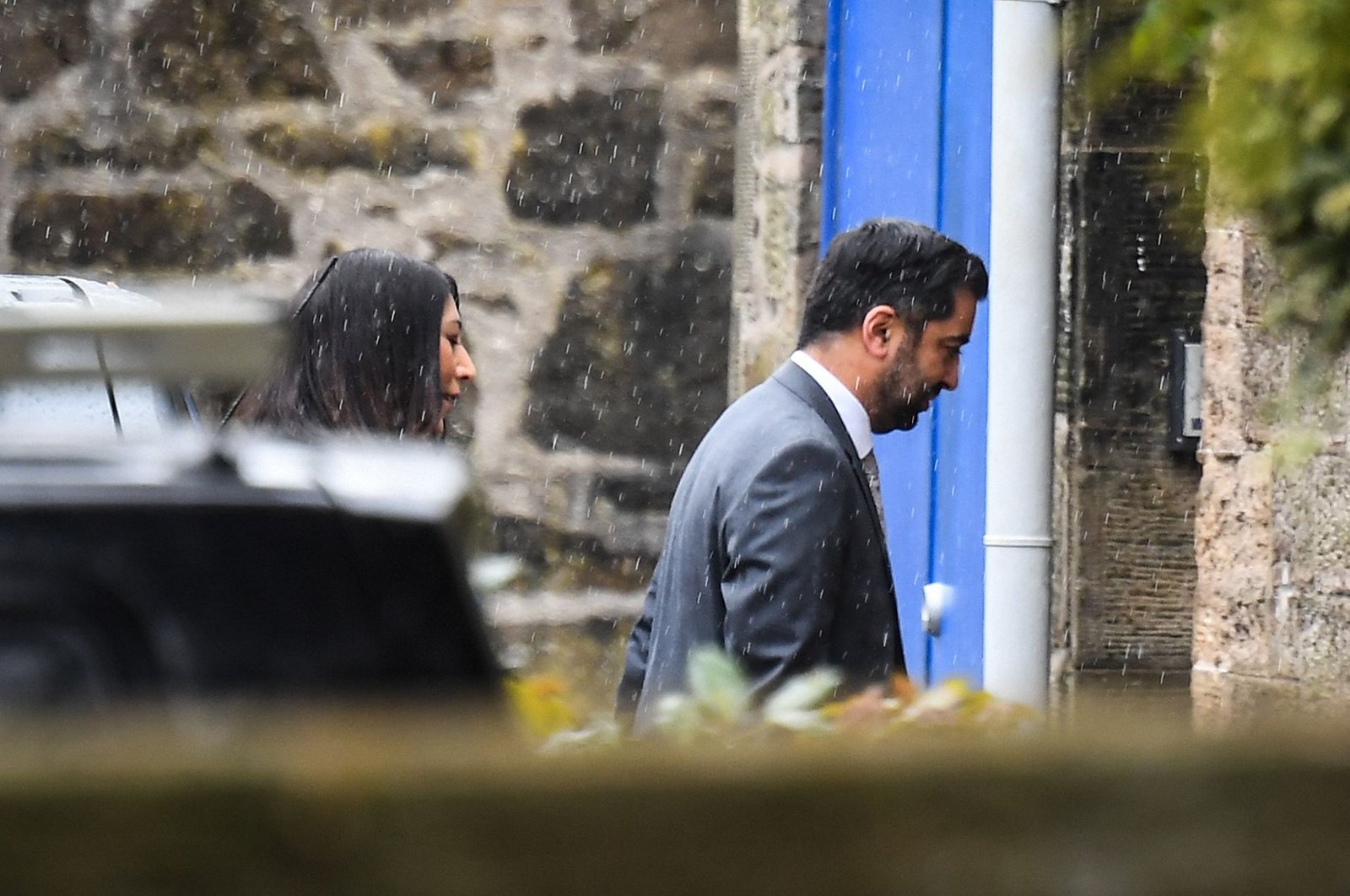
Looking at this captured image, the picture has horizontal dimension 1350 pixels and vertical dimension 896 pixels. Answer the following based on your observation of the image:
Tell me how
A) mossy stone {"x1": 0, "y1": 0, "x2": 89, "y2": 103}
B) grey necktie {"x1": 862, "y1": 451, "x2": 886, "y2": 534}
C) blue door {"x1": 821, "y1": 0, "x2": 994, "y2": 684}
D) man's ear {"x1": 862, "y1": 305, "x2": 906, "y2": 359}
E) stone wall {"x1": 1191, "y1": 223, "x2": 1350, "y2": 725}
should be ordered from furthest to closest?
mossy stone {"x1": 0, "y1": 0, "x2": 89, "y2": 103}, blue door {"x1": 821, "y1": 0, "x2": 994, "y2": 684}, man's ear {"x1": 862, "y1": 305, "x2": 906, "y2": 359}, grey necktie {"x1": 862, "y1": 451, "x2": 886, "y2": 534}, stone wall {"x1": 1191, "y1": 223, "x2": 1350, "y2": 725}

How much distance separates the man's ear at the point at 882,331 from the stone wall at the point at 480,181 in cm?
145

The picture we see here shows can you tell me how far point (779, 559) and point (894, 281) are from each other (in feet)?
2.14

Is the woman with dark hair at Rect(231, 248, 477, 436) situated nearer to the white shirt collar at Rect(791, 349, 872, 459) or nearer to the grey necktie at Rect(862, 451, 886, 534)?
the white shirt collar at Rect(791, 349, 872, 459)

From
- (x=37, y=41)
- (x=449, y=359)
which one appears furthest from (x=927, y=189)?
(x=37, y=41)

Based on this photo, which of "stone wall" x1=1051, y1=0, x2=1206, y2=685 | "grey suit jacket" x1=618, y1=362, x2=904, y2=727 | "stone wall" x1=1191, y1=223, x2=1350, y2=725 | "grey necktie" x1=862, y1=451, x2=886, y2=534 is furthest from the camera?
"stone wall" x1=1051, y1=0, x2=1206, y2=685

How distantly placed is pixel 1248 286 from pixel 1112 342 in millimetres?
725

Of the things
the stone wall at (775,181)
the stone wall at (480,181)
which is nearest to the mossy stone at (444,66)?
the stone wall at (480,181)

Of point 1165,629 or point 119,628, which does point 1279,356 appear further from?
point 119,628

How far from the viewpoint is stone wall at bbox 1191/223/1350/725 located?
2750 mm

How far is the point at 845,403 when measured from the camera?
3334 millimetres

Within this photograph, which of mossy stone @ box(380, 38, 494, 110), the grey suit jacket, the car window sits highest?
mossy stone @ box(380, 38, 494, 110)

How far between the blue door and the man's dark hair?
509 mm

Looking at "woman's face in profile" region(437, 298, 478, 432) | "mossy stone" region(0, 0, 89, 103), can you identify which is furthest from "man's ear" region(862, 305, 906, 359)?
"mossy stone" region(0, 0, 89, 103)

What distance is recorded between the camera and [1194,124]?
99 centimetres
